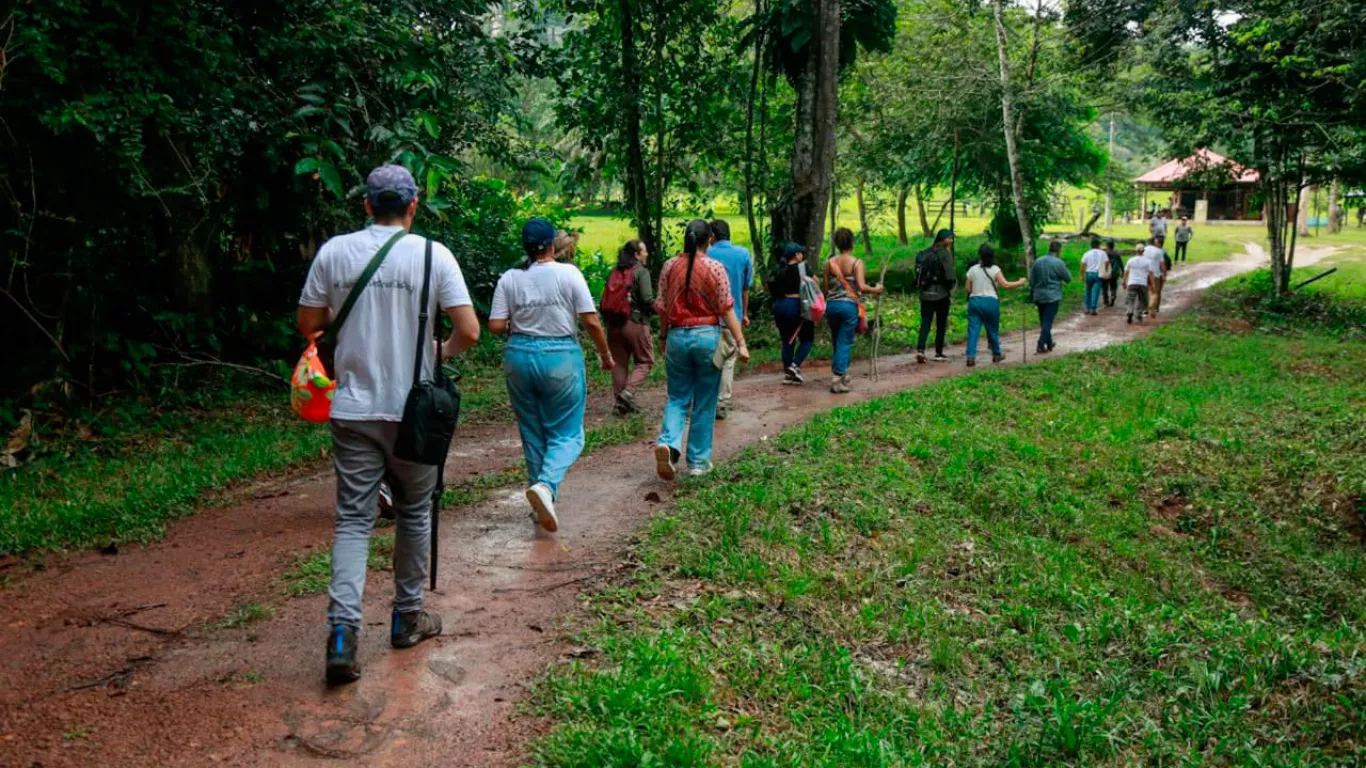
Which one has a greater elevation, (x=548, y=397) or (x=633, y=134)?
(x=633, y=134)

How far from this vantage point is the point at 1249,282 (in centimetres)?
2792

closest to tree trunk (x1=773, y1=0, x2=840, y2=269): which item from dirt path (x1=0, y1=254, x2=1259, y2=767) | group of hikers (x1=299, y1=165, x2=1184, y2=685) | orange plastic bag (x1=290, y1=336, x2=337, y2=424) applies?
group of hikers (x1=299, y1=165, x2=1184, y2=685)

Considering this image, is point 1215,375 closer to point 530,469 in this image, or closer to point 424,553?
point 530,469

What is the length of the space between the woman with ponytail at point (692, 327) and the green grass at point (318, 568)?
87.0 inches

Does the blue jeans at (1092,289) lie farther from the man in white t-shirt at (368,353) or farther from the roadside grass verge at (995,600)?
the man in white t-shirt at (368,353)

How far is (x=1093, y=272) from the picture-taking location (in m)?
22.0

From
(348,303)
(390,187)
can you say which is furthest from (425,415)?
(390,187)

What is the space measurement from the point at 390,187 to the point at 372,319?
22.8 inches

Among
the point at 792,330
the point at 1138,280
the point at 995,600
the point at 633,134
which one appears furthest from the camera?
the point at 1138,280

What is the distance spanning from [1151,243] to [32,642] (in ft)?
71.7

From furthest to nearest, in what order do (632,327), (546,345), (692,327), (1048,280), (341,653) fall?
(1048,280) → (632,327) → (692,327) → (546,345) → (341,653)

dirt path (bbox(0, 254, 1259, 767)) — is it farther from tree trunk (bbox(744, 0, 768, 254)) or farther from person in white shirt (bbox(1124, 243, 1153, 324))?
person in white shirt (bbox(1124, 243, 1153, 324))

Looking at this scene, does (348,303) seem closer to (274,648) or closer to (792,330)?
(274,648)

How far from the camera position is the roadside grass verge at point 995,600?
4.42m
